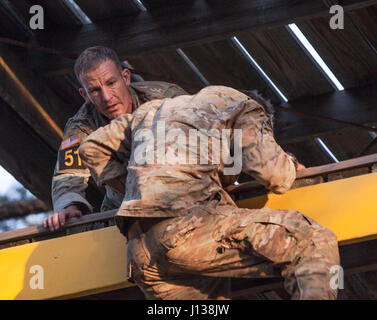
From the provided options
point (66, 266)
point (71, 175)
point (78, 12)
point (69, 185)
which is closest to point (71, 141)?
point (71, 175)

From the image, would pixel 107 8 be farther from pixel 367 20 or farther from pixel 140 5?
pixel 367 20

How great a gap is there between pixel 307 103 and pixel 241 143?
3.45 meters

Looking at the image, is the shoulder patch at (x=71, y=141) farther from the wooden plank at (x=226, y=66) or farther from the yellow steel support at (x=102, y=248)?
the wooden plank at (x=226, y=66)

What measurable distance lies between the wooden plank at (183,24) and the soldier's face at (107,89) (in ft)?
4.04

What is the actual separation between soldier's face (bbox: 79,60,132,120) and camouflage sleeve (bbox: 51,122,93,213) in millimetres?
231

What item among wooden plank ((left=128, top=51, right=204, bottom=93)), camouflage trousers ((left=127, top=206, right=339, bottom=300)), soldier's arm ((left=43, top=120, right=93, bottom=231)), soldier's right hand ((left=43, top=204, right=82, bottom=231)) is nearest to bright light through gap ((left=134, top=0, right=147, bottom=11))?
wooden plank ((left=128, top=51, right=204, bottom=93))

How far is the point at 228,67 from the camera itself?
7.15 m

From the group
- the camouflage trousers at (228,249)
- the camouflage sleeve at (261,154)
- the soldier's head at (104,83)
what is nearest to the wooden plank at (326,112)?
the soldier's head at (104,83)

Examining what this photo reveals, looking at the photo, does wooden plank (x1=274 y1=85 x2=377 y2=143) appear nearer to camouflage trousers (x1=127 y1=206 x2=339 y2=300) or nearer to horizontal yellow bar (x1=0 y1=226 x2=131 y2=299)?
horizontal yellow bar (x1=0 y1=226 x2=131 y2=299)

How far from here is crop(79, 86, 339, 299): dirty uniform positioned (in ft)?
12.0

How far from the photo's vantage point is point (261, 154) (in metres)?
3.91

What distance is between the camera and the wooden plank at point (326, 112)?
716 centimetres
